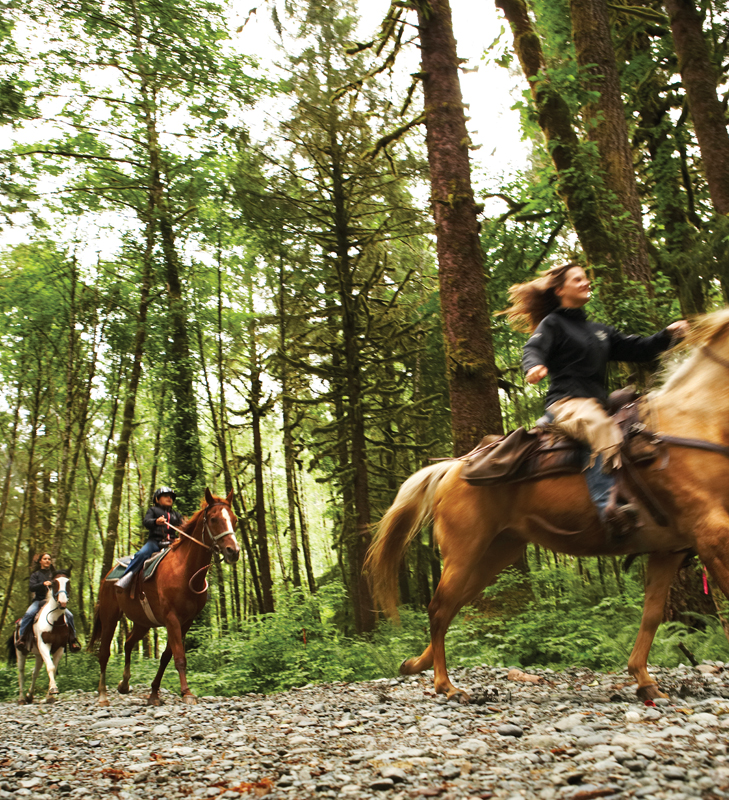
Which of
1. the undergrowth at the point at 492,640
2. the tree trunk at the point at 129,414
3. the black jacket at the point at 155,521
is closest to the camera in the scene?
the undergrowth at the point at 492,640

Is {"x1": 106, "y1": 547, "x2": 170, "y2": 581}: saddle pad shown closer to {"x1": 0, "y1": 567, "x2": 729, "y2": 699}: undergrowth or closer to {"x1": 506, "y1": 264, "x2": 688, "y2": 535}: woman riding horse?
{"x1": 0, "y1": 567, "x2": 729, "y2": 699}: undergrowth

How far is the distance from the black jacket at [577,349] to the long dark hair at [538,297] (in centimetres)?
21

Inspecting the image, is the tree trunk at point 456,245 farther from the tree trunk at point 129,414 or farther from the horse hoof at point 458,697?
the tree trunk at point 129,414

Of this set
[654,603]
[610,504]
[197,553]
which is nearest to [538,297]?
[610,504]

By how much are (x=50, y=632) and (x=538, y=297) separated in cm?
1190

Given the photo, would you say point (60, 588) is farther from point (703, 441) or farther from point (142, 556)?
point (703, 441)

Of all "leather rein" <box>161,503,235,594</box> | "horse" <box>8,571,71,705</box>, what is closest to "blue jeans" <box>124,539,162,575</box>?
"leather rein" <box>161,503,235,594</box>

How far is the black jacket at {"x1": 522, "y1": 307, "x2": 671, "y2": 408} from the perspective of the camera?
474 cm

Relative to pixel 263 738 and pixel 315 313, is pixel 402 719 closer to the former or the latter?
pixel 263 738

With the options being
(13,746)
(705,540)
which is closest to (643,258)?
(705,540)

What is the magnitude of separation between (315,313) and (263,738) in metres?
10.5

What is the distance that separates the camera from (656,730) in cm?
342

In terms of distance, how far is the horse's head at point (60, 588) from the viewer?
40.5ft

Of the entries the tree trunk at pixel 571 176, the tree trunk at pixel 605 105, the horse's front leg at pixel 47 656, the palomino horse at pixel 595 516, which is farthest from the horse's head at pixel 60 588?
the tree trunk at pixel 605 105
